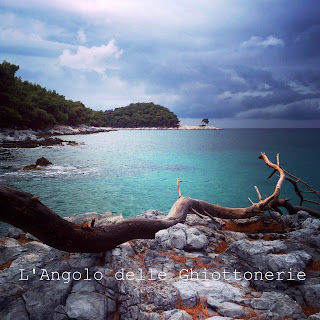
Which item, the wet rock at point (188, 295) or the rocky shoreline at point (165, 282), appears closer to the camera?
the rocky shoreline at point (165, 282)

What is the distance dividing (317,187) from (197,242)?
21317 mm

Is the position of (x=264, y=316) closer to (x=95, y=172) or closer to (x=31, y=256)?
(x=31, y=256)

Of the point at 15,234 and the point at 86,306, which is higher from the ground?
the point at 86,306

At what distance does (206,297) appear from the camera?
4590 mm

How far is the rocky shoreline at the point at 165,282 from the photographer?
426cm

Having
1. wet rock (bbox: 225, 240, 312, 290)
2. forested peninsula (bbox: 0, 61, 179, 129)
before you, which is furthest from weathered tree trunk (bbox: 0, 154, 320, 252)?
forested peninsula (bbox: 0, 61, 179, 129)

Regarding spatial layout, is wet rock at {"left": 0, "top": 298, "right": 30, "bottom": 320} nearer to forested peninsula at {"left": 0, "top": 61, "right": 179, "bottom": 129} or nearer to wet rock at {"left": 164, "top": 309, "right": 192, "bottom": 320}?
wet rock at {"left": 164, "top": 309, "right": 192, "bottom": 320}

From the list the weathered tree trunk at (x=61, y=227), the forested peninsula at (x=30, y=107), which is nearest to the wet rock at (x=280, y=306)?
the weathered tree trunk at (x=61, y=227)

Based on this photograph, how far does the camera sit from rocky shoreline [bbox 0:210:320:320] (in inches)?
168

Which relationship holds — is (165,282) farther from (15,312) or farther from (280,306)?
(15,312)

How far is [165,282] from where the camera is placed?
5.04 m

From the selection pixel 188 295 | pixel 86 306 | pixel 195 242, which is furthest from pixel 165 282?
pixel 195 242

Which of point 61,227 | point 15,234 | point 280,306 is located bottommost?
point 15,234

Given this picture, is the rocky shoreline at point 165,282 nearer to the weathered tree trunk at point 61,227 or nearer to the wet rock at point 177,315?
the wet rock at point 177,315
